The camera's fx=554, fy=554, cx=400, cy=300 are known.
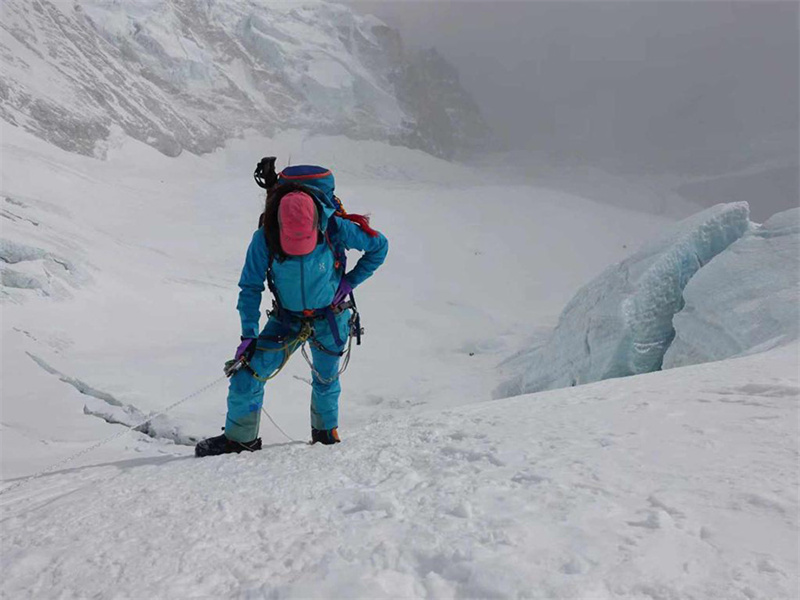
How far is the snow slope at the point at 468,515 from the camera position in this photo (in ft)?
5.78

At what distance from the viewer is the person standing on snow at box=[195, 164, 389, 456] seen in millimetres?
3891

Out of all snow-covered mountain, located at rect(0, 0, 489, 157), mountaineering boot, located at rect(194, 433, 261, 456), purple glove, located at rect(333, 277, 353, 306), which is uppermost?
snow-covered mountain, located at rect(0, 0, 489, 157)

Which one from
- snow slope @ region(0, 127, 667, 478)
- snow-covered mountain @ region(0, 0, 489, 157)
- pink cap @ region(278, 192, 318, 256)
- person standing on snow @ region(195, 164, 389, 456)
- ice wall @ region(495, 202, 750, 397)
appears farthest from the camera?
snow-covered mountain @ region(0, 0, 489, 157)

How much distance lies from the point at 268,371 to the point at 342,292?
2.71 feet

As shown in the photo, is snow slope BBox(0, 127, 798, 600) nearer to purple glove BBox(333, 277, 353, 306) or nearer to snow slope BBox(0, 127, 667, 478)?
snow slope BBox(0, 127, 667, 478)

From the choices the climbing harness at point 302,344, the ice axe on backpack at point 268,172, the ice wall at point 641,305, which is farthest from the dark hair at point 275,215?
the ice wall at point 641,305

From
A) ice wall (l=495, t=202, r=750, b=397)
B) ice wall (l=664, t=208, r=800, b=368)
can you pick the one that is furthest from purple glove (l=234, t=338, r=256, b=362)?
ice wall (l=495, t=202, r=750, b=397)

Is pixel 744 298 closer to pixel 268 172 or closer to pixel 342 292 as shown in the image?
pixel 342 292

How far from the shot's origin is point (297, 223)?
12.3 ft

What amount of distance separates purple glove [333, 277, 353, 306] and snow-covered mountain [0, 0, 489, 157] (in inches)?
1512

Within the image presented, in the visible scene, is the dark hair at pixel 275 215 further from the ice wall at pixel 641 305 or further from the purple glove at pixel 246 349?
the ice wall at pixel 641 305

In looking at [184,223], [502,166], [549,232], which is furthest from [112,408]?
[502,166]

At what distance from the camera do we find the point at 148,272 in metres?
15.6

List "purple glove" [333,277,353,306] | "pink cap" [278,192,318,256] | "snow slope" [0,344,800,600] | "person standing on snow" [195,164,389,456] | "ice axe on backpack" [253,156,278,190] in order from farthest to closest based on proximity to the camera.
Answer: "purple glove" [333,277,353,306], "ice axe on backpack" [253,156,278,190], "person standing on snow" [195,164,389,456], "pink cap" [278,192,318,256], "snow slope" [0,344,800,600]
